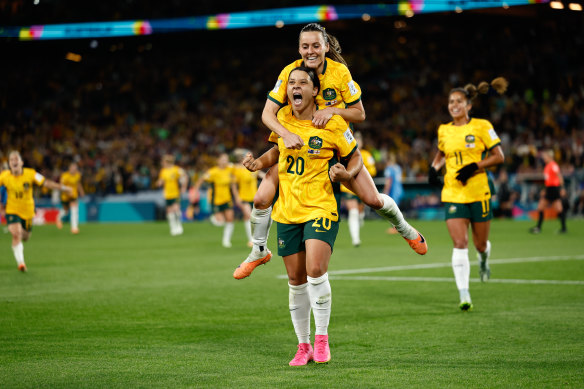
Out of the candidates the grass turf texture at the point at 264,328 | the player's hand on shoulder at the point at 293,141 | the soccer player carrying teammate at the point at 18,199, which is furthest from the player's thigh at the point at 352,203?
the player's hand on shoulder at the point at 293,141

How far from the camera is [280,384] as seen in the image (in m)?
5.50

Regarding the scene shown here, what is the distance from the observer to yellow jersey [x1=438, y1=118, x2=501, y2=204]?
9.53 m

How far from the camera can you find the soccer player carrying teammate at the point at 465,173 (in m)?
9.45

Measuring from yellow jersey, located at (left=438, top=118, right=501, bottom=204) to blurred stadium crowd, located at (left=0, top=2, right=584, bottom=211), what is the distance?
2318 cm

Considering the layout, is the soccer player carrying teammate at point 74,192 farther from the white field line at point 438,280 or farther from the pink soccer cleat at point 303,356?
the pink soccer cleat at point 303,356

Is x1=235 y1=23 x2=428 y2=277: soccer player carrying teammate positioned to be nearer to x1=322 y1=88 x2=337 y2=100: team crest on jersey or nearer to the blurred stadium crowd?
x1=322 y1=88 x2=337 y2=100: team crest on jersey

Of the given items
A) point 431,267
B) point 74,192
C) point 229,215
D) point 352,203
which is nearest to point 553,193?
point 352,203

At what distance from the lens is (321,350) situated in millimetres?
6219

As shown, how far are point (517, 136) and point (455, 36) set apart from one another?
8076 mm

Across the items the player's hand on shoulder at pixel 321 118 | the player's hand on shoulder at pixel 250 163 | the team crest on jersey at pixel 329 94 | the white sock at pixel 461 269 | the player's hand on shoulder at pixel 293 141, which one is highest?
the team crest on jersey at pixel 329 94

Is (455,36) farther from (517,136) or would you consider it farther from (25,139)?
(25,139)

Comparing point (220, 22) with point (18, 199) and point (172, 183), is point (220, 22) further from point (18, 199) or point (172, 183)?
point (18, 199)

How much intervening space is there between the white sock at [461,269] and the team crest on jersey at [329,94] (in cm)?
371

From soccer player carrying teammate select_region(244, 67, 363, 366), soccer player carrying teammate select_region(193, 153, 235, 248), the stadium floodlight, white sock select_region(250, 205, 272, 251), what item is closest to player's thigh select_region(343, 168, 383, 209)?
soccer player carrying teammate select_region(244, 67, 363, 366)
